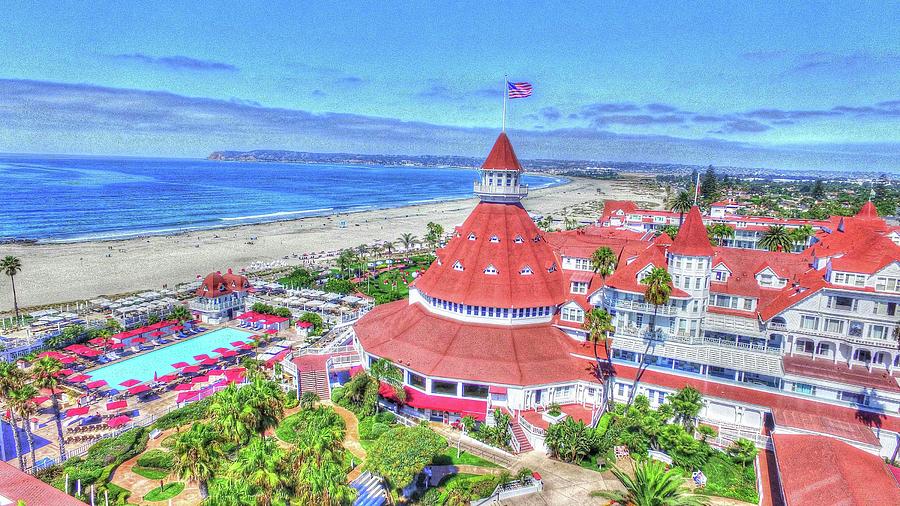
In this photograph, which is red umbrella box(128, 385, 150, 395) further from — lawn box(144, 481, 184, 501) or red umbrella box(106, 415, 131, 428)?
lawn box(144, 481, 184, 501)

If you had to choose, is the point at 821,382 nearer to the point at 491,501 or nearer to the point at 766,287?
the point at 766,287

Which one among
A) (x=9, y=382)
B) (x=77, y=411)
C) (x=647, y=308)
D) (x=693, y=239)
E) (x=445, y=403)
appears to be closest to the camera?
(x=9, y=382)

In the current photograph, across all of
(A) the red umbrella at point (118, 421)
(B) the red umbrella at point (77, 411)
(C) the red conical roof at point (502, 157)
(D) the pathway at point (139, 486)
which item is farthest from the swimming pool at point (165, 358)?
(C) the red conical roof at point (502, 157)

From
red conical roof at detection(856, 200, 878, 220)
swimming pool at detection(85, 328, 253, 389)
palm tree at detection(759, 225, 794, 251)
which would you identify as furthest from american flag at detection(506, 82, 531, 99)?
red conical roof at detection(856, 200, 878, 220)

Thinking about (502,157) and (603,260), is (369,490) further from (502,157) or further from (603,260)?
(502,157)

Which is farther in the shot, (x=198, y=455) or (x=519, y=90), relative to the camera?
(x=519, y=90)

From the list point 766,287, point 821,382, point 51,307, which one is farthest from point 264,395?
point 51,307

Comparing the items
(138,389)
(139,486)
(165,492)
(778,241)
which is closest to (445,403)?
(165,492)
